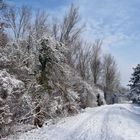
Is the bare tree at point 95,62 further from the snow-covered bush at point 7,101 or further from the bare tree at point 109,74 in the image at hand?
the snow-covered bush at point 7,101

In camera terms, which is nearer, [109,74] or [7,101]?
[7,101]

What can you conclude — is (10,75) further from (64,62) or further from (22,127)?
(64,62)

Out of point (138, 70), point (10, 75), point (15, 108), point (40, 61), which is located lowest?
point (15, 108)

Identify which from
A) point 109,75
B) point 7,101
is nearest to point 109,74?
point 109,75

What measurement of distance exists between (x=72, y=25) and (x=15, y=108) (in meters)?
28.3

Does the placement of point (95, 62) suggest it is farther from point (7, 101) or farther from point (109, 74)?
point (7, 101)

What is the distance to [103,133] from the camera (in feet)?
46.6

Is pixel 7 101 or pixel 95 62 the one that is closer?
pixel 7 101

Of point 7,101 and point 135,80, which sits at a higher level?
point 135,80

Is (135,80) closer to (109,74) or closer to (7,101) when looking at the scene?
(109,74)

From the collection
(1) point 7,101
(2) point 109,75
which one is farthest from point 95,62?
(1) point 7,101

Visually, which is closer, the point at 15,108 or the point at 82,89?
the point at 15,108

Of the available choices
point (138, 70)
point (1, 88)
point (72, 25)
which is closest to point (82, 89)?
point (72, 25)

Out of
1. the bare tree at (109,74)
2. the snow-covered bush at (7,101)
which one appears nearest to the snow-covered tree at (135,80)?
the bare tree at (109,74)
